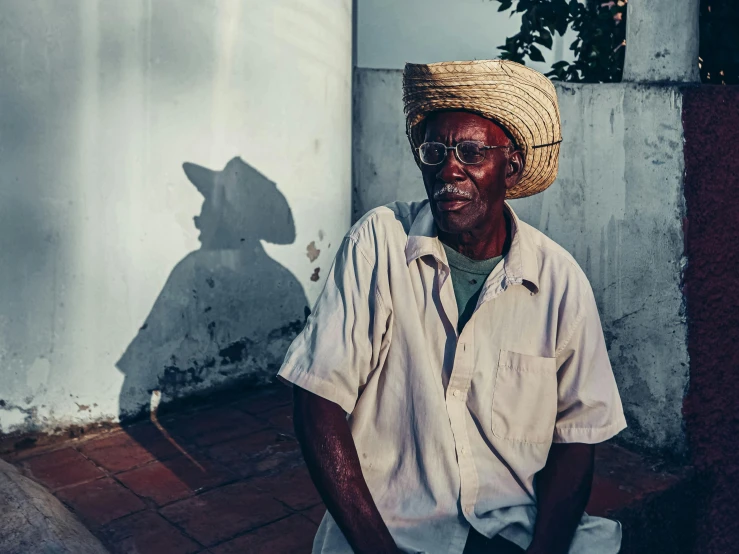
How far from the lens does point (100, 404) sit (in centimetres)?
373

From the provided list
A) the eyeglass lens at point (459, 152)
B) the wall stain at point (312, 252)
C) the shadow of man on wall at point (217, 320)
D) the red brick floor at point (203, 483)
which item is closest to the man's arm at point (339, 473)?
the eyeglass lens at point (459, 152)

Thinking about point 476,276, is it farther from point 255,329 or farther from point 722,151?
point 255,329

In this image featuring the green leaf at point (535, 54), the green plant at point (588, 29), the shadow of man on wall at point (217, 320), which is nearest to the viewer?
the shadow of man on wall at point (217, 320)

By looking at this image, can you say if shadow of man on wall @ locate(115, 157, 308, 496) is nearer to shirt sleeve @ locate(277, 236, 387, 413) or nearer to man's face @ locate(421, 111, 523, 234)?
shirt sleeve @ locate(277, 236, 387, 413)

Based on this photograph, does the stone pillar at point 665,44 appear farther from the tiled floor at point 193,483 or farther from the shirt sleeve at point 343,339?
the tiled floor at point 193,483

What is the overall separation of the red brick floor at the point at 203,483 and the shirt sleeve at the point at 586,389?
1.08 meters

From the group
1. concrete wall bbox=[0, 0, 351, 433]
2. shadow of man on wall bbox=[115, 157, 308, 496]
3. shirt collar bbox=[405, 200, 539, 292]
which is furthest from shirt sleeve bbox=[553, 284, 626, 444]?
concrete wall bbox=[0, 0, 351, 433]

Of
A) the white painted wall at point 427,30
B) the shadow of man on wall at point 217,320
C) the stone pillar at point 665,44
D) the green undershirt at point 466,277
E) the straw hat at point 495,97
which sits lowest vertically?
the shadow of man on wall at point 217,320

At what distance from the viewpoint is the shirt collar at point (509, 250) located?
81.8 inches

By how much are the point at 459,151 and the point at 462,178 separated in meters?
0.07

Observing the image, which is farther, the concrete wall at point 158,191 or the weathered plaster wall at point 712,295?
the concrete wall at point 158,191

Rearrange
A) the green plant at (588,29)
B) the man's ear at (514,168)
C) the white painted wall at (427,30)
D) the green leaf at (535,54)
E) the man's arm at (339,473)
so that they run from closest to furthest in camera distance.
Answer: the man's arm at (339,473) < the man's ear at (514,168) < the green plant at (588,29) < the green leaf at (535,54) < the white painted wall at (427,30)

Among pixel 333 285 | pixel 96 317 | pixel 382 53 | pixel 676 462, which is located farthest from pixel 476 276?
pixel 382 53

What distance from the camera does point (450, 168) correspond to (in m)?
2.08
